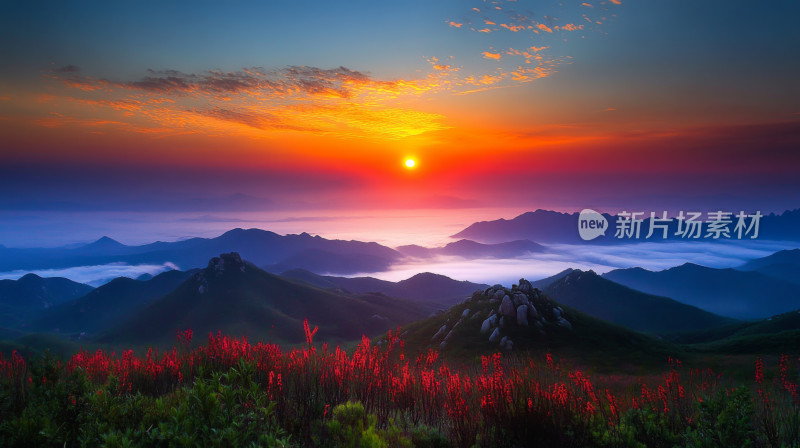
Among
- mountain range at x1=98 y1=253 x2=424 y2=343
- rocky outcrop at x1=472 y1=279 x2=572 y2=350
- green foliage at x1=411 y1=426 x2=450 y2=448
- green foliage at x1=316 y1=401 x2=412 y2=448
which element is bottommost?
mountain range at x1=98 y1=253 x2=424 y2=343

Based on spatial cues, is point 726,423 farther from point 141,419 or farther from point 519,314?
point 519,314

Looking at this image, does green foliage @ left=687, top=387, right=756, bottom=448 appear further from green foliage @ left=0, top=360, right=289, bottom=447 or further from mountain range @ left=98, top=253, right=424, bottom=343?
mountain range @ left=98, top=253, right=424, bottom=343

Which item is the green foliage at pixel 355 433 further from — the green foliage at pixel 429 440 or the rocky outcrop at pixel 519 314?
the rocky outcrop at pixel 519 314

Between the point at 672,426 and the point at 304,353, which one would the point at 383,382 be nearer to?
the point at 304,353

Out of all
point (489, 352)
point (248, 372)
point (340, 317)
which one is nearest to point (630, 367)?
point (489, 352)

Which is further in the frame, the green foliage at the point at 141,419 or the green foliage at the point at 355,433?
the green foliage at the point at 355,433

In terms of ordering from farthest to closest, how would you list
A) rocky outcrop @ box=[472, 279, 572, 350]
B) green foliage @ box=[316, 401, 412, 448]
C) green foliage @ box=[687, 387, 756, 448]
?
rocky outcrop @ box=[472, 279, 572, 350] → green foliage @ box=[687, 387, 756, 448] → green foliage @ box=[316, 401, 412, 448]

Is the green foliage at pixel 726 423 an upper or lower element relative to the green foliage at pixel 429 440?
upper

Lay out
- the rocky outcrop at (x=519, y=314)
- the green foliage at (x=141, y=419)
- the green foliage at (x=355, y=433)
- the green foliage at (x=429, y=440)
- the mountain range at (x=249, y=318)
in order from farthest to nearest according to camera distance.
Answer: the mountain range at (x=249, y=318)
the rocky outcrop at (x=519, y=314)
the green foliage at (x=429, y=440)
the green foliage at (x=355, y=433)
the green foliage at (x=141, y=419)

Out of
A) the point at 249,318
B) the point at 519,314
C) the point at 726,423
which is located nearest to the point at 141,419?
the point at 726,423

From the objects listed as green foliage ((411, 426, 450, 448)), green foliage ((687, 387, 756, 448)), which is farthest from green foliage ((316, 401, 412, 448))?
green foliage ((687, 387, 756, 448))

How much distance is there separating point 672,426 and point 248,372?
998cm

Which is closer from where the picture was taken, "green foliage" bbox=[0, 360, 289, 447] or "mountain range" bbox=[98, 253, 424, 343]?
"green foliage" bbox=[0, 360, 289, 447]

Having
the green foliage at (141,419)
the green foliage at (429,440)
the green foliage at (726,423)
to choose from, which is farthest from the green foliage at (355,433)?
the green foliage at (726,423)
